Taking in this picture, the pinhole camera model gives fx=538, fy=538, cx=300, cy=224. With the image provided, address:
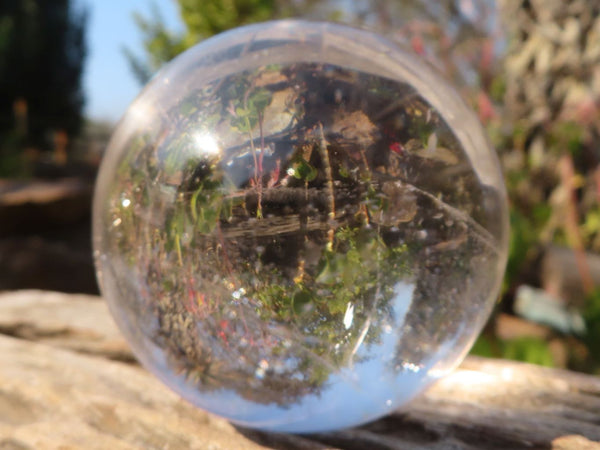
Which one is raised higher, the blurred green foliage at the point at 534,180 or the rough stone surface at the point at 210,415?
the blurred green foliage at the point at 534,180

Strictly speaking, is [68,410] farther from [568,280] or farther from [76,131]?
[76,131]

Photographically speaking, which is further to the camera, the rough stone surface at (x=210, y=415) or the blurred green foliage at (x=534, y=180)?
the blurred green foliage at (x=534, y=180)

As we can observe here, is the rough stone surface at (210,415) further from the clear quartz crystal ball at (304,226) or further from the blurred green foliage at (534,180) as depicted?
the blurred green foliage at (534,180)

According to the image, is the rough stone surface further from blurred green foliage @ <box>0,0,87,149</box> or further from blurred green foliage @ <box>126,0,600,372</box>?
blurred green foliage @ <box>0,0,87,149</box>

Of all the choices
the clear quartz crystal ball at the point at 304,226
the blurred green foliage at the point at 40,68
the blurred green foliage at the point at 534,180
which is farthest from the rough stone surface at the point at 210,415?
the blurred green foliage at the point at 40,68

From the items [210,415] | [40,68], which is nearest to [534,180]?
[210,415]

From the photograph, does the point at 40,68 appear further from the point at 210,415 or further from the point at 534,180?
the point at 210,415
